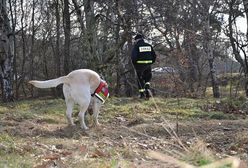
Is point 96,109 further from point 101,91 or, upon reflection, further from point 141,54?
point 141,54

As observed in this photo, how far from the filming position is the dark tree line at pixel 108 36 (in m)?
16.0

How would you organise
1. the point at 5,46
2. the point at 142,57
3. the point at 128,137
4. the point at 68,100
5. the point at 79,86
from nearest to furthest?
the point at 128,137 → the point at 79,86 → the point at 68,100 → the point at 142,57 → the point at 5,46

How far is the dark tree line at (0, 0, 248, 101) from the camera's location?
631 inches

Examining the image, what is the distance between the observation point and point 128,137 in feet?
23.6

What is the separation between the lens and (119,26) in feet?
59.4

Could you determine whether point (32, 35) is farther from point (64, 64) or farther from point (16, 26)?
point (64, 64)

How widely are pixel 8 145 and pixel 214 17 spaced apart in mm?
17927

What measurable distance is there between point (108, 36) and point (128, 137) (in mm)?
11178

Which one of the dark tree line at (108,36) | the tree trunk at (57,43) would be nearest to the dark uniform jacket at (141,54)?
the dark tree line at (108,36)

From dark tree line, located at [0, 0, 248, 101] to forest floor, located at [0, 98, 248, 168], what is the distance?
4585mm

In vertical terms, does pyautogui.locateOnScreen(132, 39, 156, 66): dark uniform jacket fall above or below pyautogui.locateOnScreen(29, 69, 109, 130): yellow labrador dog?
above

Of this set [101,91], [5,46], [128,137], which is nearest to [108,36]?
[5,46]

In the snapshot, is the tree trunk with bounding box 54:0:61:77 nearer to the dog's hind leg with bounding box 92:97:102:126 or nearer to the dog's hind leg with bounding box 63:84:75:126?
the dog's hind leg with bounding box 92:97:102:126

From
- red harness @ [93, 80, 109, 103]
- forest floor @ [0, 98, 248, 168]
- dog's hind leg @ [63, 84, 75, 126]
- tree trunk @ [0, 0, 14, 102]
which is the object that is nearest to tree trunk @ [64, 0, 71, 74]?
tree trunk @ [0, 0, 14, 102]
